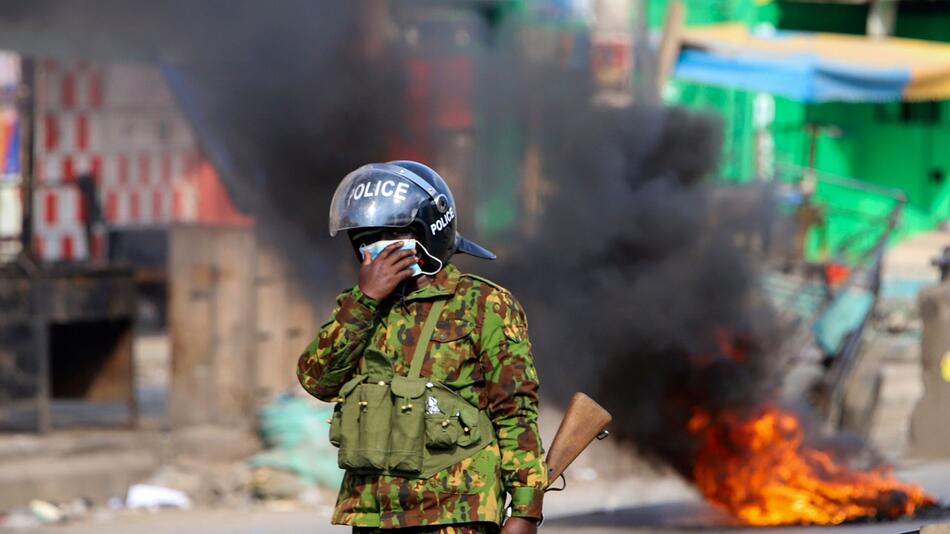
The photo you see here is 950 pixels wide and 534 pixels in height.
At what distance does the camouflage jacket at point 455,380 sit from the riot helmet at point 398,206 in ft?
0.33

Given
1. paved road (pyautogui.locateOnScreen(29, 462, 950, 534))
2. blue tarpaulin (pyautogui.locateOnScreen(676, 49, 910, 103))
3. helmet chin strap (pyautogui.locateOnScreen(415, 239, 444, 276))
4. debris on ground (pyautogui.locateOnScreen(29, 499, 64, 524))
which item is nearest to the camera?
helmet chin strap (pyautogui.locateOnScreen(415, 239, 444, 276))

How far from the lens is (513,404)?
2977mm

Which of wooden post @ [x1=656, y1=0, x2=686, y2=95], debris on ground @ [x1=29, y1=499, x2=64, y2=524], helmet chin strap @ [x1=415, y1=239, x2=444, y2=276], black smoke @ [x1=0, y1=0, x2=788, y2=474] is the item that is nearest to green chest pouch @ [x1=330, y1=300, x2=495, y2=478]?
helmet chin strap @ [x1=415, y1=239, x2=444, y2=276]

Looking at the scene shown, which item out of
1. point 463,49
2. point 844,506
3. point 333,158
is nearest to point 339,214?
point 844,506

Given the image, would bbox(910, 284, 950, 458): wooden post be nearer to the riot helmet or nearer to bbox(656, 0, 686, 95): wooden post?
bbox(656, 0, 686, 95): wooden post

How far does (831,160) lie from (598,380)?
35.5ft

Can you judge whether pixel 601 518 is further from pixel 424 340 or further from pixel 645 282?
pixel 424 340

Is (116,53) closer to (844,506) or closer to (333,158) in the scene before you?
(333,158)

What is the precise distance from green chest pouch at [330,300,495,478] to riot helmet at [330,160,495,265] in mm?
185

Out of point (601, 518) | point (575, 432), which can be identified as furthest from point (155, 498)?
point (575, 432)

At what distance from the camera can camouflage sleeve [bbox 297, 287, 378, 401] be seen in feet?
9.59

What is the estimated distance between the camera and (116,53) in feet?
27.7

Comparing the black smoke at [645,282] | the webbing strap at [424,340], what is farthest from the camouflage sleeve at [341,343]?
the black smoke at [645,282]

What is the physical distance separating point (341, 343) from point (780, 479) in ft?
14.3
